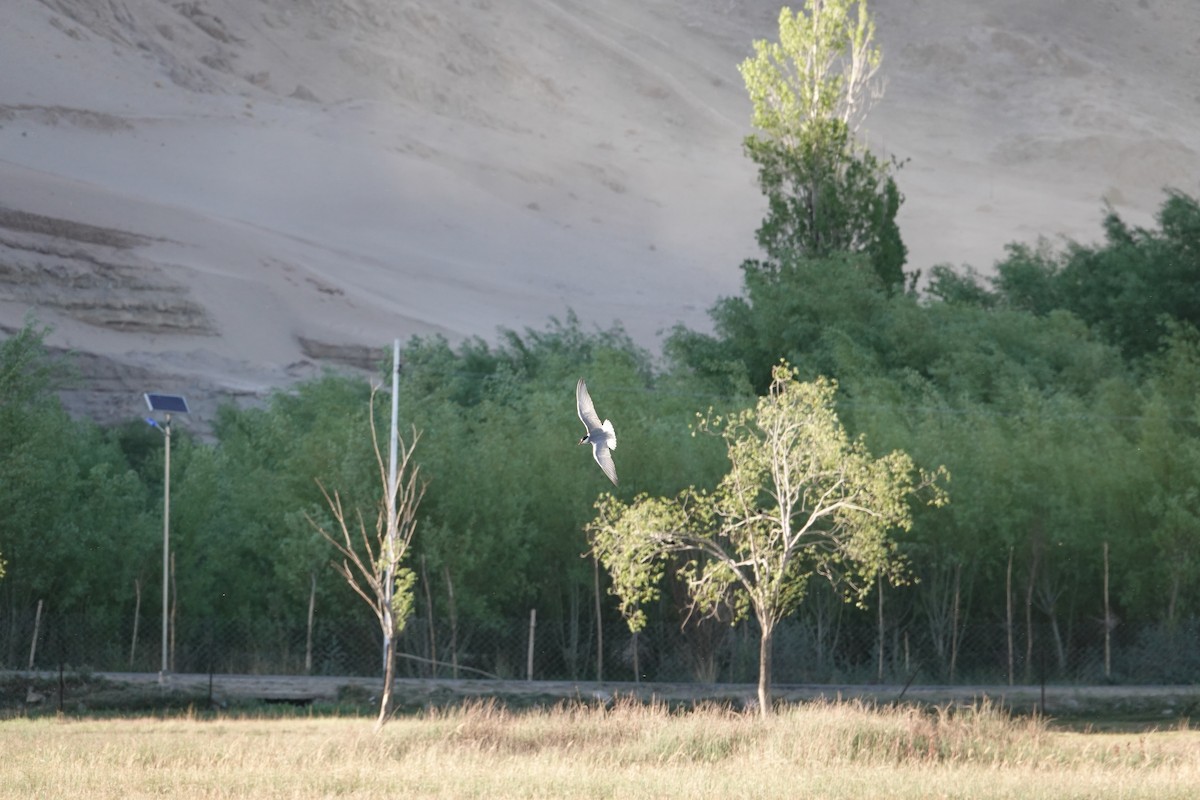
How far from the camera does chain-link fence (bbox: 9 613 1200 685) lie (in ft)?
91.1

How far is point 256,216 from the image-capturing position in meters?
96.8

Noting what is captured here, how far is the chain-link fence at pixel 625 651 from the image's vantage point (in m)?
27.8

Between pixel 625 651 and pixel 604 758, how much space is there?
38.4 feet

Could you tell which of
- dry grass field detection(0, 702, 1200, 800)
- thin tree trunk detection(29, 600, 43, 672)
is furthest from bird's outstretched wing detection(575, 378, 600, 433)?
thin tree trunk detection(29, 600, 43, 672)

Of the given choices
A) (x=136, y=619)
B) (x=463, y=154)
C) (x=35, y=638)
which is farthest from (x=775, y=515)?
(x=463, y=154)

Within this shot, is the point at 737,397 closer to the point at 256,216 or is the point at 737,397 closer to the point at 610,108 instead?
the point at 256,216

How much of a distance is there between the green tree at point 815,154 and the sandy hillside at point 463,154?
30930 millimetres

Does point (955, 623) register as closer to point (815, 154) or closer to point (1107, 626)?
point (1107, 626)

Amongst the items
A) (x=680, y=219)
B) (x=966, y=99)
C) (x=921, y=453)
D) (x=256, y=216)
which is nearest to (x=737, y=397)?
(x=921, y=453)

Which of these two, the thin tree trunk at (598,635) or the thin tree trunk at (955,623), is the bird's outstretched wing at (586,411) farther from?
the thin tree trunk at (955,623)

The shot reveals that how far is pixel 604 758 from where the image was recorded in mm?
17000

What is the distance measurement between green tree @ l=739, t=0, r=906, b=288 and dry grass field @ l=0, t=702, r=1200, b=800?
23304 millimetres

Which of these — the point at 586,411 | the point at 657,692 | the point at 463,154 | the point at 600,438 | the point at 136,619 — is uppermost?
the point at 463,154

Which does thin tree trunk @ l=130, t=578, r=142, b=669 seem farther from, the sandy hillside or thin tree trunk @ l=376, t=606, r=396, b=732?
the sandy hillside
